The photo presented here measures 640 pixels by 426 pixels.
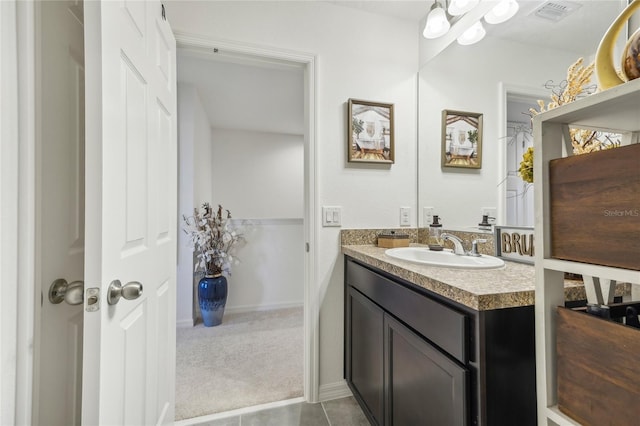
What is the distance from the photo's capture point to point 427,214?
1.83m

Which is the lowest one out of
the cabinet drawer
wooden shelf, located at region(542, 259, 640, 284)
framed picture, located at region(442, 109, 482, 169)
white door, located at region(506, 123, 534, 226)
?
the cabinet drawer

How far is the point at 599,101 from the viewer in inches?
21.0

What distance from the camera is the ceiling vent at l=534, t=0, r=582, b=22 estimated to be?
3.60 feet

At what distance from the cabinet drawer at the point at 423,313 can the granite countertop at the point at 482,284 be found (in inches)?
2.0

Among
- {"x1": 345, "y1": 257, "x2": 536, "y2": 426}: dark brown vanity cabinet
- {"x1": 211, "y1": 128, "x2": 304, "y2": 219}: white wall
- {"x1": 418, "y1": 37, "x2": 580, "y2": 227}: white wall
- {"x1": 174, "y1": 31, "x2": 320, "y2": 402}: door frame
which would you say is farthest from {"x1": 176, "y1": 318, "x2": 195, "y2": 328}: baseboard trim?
{"x1": 418, "y1": 37, "x2": 580, "y2": 227}: white wall

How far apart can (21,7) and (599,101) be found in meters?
1.26

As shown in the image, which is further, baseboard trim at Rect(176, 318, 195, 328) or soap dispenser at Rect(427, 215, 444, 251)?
baseboard trim at Rect(176, 318, 195, 328)

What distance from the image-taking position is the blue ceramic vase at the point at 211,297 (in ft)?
8.68

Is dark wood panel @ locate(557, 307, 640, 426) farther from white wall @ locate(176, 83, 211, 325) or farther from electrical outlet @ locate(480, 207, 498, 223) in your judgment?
white wall @ locate(176, 83, 211, 325)

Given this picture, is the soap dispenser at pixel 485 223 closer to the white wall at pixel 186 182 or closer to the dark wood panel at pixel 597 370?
the dark wood panel at pixel 597 370

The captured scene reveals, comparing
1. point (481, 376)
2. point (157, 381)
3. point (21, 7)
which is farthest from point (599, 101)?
point (157, 381)

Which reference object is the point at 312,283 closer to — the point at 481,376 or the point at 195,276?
the point at 481,376

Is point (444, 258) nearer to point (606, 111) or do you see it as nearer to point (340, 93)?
point (606, 111)

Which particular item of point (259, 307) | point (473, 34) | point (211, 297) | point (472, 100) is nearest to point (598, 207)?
point (472, 100)
